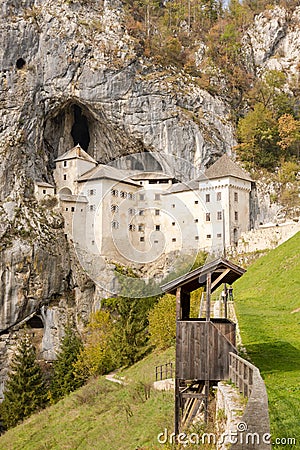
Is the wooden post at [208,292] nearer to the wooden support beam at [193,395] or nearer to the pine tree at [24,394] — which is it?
the wooden support beam at [193,395]

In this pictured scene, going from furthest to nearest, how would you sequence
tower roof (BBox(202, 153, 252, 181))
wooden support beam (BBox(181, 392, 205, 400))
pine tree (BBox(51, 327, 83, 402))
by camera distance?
tower roof (BBox(202, 153, 252, 181)), pine tree (BBox(51, 327, 83, 402)), wooden support beam (BBox(181, 392, 205, 400))

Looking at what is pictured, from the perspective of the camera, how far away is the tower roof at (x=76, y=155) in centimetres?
5769

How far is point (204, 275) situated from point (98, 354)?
23838 mm

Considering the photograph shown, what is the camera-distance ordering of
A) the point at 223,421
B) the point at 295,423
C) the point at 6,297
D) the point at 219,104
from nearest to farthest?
the point at 295,423, the point at 223,421, the point at 6,297, the point at 219,104

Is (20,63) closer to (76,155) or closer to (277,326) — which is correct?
A: (76,155)

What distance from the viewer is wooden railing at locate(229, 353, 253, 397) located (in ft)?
29.7

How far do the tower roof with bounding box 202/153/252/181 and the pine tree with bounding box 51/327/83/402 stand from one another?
74.4 ft

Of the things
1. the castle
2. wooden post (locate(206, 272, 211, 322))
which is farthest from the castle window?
wooden post (locate(206, 272, 211, 322))

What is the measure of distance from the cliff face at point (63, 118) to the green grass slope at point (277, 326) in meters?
28.0

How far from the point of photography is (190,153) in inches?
2280

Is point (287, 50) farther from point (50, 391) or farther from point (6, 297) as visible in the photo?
point (50, 391)

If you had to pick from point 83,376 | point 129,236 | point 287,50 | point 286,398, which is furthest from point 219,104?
point 286,398

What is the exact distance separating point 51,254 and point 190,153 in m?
19.4

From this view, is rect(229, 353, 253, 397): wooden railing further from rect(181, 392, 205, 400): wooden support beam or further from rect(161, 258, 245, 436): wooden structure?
rect(181, 392, 205, 400): wooden support beam
